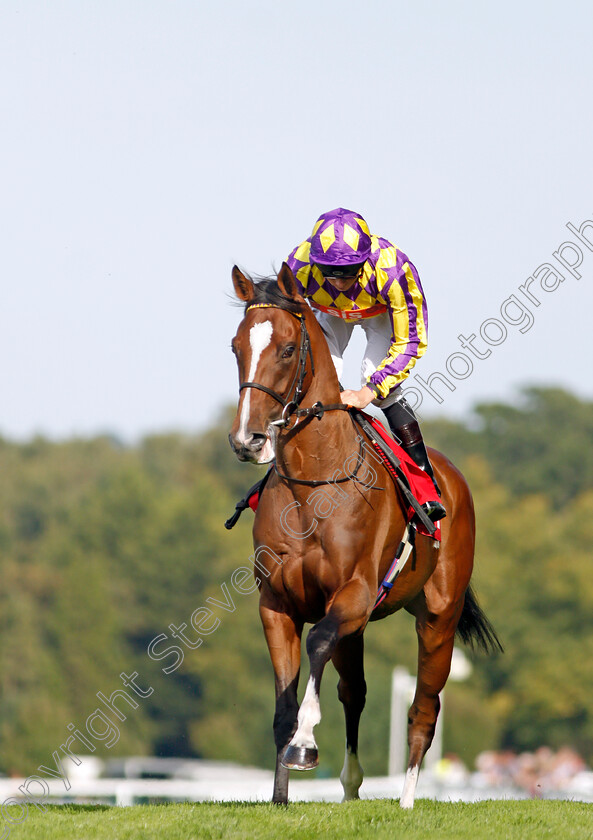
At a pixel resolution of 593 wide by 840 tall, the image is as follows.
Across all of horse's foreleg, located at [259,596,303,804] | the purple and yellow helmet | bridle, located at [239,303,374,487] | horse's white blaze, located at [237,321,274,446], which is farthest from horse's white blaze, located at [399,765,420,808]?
the purple and yellow helmet

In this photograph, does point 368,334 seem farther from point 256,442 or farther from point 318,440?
point 256,442

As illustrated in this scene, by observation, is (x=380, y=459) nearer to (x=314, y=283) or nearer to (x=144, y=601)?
(x=314, y=283)

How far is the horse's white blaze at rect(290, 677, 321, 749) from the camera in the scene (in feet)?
21.0

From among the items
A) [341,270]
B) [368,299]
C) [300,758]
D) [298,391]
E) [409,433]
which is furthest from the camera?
[409,433]

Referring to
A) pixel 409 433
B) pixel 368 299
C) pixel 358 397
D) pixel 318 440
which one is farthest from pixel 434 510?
pixel 368 299

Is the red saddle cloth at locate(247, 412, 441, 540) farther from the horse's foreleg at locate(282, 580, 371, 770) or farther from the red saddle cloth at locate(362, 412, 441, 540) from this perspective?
the horse's foreleg at locate(282, 580, 371, 770)

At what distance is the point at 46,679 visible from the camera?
192ft

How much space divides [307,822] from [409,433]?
108 inches

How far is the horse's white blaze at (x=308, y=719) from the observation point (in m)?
6.41

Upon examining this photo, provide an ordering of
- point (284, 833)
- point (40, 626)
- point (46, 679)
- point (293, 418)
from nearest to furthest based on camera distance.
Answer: point (284, 833) < point (293, 418) < point (46, 679) < point (40, 626)

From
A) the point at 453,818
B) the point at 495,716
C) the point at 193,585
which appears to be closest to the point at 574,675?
the point at 495,716

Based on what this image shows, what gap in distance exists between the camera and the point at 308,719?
255 inches

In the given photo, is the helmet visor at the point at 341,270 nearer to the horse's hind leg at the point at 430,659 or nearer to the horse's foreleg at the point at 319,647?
the horse's foreleg at the point at 319,647

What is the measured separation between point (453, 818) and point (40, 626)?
59702 mm
